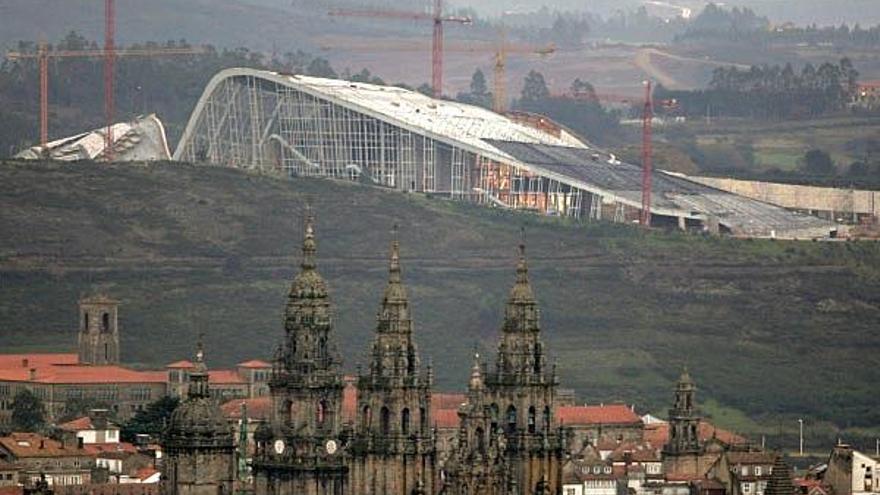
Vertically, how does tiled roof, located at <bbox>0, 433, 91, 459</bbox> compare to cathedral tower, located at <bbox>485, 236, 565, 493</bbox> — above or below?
below

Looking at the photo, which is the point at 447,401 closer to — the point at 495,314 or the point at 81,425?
the point at 81,425

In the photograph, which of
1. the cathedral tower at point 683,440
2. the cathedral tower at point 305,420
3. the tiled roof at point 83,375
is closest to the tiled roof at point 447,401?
the cathedral tower at point 683,440

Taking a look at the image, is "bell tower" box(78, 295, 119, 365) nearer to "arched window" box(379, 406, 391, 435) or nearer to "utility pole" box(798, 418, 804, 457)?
"utility pole" box(798, 418, 804, 457)

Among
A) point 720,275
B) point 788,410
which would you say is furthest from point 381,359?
point 720,275

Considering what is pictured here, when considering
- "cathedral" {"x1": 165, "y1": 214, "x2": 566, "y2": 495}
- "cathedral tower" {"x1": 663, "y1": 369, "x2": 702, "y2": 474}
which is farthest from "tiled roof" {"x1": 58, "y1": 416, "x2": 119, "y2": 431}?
"cathedral" {"x1": 165, "y1": 214, "x2": 566, "y2": 495}

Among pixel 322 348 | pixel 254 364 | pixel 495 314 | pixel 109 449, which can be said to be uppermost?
pixel 322 348

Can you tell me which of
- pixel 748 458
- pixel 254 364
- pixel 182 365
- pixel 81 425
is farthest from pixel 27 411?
pixel 748 458
